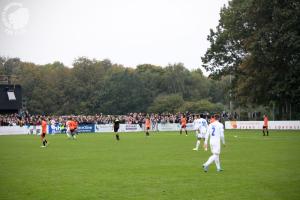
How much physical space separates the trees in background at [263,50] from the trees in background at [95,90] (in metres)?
33.7

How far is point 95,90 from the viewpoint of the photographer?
118 metres

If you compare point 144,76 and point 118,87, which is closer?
point 118,87

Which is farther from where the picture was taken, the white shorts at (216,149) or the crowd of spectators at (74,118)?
the crowd of spectators at (74,118)

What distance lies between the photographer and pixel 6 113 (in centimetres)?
7381

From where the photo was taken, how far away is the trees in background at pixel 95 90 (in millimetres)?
110000

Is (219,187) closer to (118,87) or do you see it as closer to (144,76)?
(118,87)

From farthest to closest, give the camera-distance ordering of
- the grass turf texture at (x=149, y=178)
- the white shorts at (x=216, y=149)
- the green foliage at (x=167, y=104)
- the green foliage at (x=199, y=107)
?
1. the green foliage at (x=167, y=104)
2. the green foliage at (x=199, y=107)
3. the white shorts at (x=216, y=149)
4. the grass turf texture at (x=149, y=178)

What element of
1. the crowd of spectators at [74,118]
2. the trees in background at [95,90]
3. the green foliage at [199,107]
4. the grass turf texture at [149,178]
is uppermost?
the trees in background at [95,90]

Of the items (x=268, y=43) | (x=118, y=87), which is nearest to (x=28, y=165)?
(x=268, y=43)

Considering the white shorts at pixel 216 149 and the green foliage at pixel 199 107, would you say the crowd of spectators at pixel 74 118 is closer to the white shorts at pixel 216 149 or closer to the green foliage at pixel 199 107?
the green foliage at pixel 199 107

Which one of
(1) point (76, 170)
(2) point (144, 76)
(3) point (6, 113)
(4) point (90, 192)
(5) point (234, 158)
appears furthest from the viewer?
(2) point (144, 76)

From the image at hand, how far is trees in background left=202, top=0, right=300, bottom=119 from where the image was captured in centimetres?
6088

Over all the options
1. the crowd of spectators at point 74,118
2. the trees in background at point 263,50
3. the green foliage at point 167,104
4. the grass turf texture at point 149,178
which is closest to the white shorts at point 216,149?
the grass turf texture at point 149,178

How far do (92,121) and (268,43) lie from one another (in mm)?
26339
